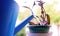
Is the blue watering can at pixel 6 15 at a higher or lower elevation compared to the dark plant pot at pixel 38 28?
higher

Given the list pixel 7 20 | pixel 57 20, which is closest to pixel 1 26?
pixel 7 20

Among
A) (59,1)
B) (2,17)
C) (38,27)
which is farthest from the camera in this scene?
(59,1)

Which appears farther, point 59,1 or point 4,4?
point 59,1

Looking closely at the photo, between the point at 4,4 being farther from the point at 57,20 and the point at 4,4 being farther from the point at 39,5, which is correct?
the point at 57,20

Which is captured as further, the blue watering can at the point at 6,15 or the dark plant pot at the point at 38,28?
the dark plant pot at the point at 38,28

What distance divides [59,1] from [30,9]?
0.70ft

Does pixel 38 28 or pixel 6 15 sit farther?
pixel 38 28

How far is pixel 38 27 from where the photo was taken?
530 mm

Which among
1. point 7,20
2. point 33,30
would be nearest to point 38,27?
point 33,30

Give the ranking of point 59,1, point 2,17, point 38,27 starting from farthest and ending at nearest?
point 59,1
point 38,27
point 2,17

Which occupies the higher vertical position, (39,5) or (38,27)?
(39,5)

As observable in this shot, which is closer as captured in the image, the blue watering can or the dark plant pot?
the blue watering can

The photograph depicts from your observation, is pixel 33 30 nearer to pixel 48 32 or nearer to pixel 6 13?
pixel 48 32

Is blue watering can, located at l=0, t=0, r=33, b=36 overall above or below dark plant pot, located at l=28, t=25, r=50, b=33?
above
